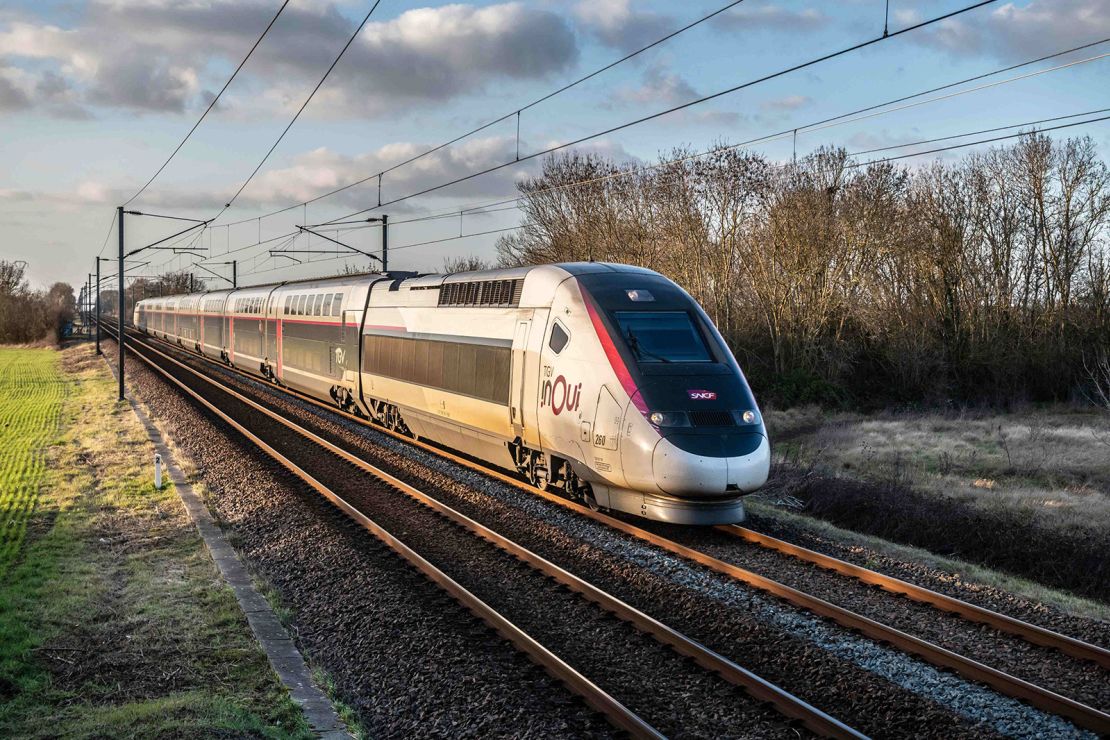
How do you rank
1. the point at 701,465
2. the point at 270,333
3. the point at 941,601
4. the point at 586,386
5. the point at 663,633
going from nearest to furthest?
the point at 663,633 → the point at 941,601 → the point at 701,465 → the point at 586,386 → the point at 270,333

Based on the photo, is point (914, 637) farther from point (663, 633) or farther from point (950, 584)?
point (950, 584)

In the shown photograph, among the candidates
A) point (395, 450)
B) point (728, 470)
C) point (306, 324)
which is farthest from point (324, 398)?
point (728, 470)

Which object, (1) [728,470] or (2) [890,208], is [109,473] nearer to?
(1) [728,470]

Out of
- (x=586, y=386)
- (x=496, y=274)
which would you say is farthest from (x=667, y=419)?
(x=496, y=274)

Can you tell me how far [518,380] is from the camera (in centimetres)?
1416

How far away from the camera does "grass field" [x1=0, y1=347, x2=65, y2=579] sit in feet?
46.6

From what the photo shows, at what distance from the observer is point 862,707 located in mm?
7035

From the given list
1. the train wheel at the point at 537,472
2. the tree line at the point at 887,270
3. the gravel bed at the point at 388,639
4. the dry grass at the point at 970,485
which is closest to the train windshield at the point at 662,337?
the train wheel at the point at 537,472

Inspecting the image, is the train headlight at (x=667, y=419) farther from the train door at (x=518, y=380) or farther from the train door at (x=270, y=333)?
the train door at (x=270, y=333)

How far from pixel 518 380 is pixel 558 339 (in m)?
1.29

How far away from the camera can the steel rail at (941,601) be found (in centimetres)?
803

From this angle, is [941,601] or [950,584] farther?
[950,584]

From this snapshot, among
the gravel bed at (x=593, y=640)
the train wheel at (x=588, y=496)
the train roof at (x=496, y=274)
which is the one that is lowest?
the gravel bed at (x=593, y=640)

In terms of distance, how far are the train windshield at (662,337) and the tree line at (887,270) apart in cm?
2091
